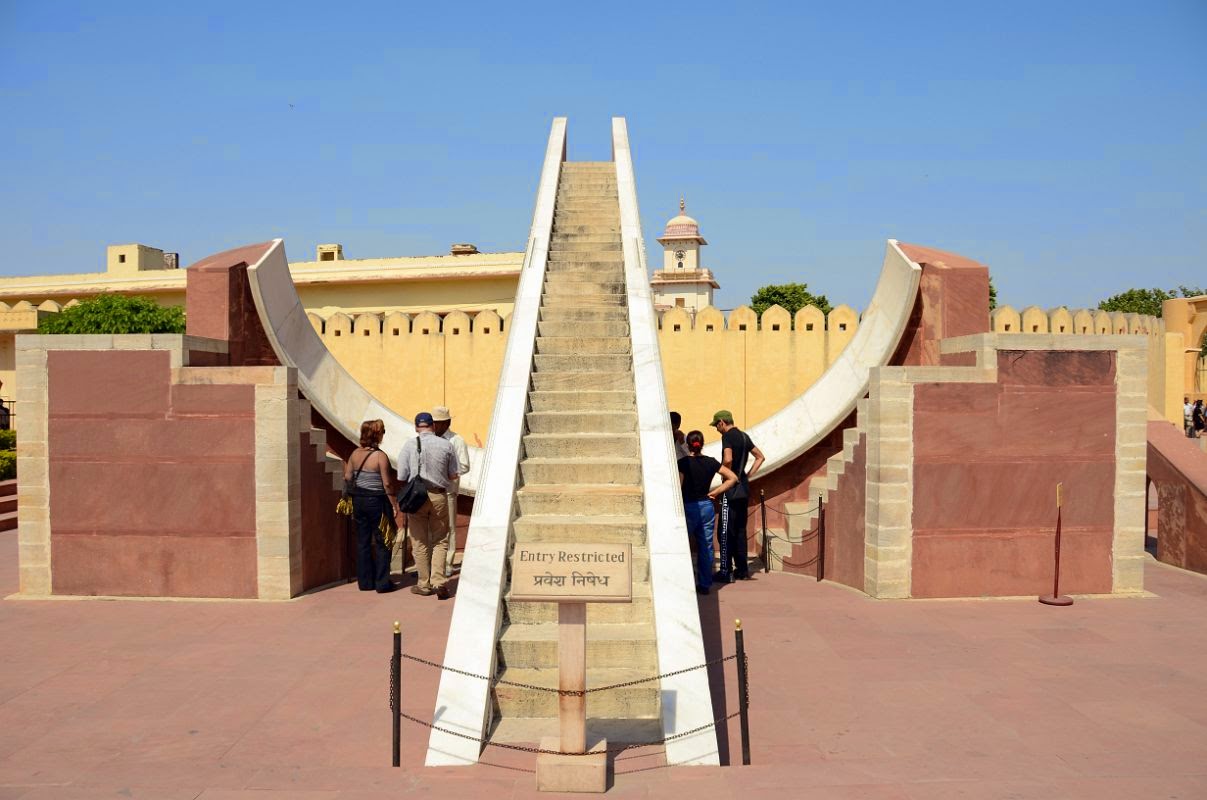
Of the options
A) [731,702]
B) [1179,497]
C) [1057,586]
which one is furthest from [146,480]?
[1179,497]

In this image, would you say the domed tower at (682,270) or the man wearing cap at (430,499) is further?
the domed tower at (682,270)

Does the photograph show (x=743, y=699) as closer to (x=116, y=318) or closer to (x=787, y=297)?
(x=116, y=318)

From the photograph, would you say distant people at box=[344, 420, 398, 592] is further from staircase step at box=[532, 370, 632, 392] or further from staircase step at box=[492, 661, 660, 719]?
staircase step at box=[492, 661, 660, 719]

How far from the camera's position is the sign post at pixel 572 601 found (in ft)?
13.0

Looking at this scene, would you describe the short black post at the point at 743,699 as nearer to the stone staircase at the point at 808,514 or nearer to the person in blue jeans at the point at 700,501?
the person in blue jeans at the point at 700,501

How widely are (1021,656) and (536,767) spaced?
11.0ft

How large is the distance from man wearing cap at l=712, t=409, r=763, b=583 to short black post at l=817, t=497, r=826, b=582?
2.09ft

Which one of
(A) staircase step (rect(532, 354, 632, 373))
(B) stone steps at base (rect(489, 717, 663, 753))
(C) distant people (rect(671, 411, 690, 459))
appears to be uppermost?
(A) staircase step (rect(532, 354, 632, 373))

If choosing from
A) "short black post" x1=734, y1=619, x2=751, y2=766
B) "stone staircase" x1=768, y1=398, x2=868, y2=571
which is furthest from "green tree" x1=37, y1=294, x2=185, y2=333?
"short black post" x1=734, y1=619, x2=751, y2=766

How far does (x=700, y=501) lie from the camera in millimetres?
7504

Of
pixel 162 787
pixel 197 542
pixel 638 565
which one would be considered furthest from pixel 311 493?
pixel 162 787

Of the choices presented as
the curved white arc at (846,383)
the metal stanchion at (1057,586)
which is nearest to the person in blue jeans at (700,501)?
the curved white arc at (846,383)

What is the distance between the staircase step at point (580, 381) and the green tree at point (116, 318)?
463 inches

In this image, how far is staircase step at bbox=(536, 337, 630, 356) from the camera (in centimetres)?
826
